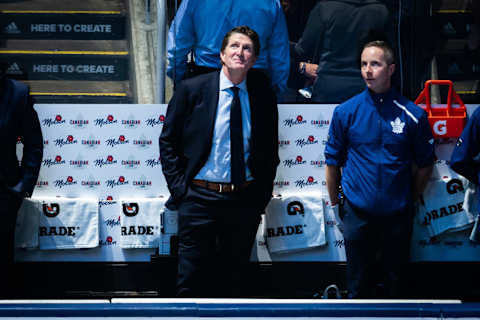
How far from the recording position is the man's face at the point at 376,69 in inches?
177

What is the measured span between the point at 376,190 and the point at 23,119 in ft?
8.76

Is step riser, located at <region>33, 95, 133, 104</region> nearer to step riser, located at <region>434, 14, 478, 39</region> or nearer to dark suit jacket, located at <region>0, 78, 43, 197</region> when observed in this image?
dark suit jacket, located at <region>0, 78, 43, 197</region>

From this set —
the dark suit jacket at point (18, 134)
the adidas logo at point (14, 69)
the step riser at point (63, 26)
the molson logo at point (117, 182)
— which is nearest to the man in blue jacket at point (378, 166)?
the molson logo at point (117, 182)

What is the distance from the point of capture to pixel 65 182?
5266 millimetres

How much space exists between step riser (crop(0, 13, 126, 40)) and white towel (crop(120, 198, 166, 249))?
160 cm

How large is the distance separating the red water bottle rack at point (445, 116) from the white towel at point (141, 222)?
2343mm

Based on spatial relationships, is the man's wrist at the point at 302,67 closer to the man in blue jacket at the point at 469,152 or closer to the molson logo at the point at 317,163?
the molson logo at the point at 317,163

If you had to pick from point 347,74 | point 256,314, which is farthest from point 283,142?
point 256,314

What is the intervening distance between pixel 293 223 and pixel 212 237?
1093 mm

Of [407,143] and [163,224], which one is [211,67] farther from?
[407,143]

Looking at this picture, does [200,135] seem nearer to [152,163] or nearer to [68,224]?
[152,163]

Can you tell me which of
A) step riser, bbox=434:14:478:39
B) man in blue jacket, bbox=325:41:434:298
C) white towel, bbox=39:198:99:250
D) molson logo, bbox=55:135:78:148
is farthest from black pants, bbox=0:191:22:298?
step riser, bbox=434:14:478:39

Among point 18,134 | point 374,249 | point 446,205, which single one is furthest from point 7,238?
point 446,205

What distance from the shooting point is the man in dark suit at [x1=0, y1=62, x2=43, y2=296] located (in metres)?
4.60
